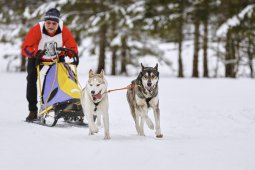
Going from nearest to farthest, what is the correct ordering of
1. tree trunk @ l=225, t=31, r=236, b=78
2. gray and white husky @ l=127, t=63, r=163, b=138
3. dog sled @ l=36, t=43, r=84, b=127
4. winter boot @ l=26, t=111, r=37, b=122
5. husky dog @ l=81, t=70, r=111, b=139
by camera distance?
husky dog @ l=81, t=70, r=111, b=139
gray and white husky @ l=127, t=63, r=163, b=138
dog sled @ l=36, t=43, r=84, b=127
winter boot @ l=26, t=111, r=37, b=122
tree trunk @ l=225, t=31, r=236, b=78

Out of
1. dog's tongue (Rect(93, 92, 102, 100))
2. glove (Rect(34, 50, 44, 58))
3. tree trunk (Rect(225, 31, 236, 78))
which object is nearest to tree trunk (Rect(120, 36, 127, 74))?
tree trunk (Rect(225, 31, 236, 78))

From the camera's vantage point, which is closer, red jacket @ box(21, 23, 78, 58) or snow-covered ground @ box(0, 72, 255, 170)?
snow-covered ground @ box(0, 72, 255, 170)

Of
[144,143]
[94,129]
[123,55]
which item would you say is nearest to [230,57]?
[123,55]

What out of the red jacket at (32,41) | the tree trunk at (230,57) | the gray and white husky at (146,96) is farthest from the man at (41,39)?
the tree trunk at (230,57)

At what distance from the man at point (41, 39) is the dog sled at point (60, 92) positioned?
0.52ft

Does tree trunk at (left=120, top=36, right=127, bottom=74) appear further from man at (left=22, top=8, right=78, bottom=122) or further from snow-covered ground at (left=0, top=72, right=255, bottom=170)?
man at (left=22, top=8, right=78, bottom=122)

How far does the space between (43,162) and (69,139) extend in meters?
1.51

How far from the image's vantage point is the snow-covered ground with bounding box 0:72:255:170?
16.0 feet

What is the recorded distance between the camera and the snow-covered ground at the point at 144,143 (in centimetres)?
487

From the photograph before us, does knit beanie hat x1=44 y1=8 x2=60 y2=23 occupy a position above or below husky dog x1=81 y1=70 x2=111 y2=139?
above

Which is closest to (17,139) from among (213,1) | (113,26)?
(213,1)

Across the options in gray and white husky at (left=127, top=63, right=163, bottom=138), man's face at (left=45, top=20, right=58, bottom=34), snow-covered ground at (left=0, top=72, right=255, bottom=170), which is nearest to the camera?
snow-covered ground at (left=0, top=72, right=255, bottom=170)

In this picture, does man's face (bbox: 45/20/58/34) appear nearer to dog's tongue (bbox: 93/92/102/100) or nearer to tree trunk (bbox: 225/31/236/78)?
dog's tongue (bbox: 93/92/102/100)

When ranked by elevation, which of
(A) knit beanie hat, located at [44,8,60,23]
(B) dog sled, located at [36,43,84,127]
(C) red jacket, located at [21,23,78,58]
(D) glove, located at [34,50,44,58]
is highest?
(A) knit beanie hat, located at [44,8,60,23]
